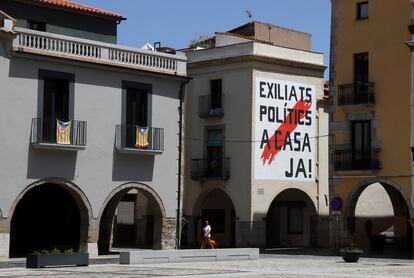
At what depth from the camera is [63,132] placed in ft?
117

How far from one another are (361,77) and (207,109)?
11.6 meters

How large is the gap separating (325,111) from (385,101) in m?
12.1

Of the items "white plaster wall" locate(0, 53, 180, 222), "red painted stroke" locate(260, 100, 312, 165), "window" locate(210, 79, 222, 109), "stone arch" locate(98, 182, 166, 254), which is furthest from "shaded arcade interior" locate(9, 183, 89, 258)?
"window" locate(210, 79, 222, 109)

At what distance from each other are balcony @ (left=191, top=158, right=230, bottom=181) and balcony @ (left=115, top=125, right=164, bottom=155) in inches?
473

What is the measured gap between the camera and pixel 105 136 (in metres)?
37.4

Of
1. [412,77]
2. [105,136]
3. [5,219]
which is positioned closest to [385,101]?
[412,77]

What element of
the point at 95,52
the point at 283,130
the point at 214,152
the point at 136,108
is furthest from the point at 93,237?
the point at 283,130

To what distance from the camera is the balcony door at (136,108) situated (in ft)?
126

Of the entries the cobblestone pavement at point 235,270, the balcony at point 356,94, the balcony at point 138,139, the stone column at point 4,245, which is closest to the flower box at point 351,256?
the cobblestone pavement at point 235,270

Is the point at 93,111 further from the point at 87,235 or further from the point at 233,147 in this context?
the point at 233,147

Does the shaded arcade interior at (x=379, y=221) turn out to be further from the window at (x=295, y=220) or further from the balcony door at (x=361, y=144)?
the window at (x=295, y=220)

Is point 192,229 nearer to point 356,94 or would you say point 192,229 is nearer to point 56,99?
point 356,94

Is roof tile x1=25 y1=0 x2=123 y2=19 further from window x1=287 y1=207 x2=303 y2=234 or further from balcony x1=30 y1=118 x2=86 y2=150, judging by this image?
window x1=287 y1=207 x2=303 y2=234

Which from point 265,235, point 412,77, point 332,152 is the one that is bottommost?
point 265,235
